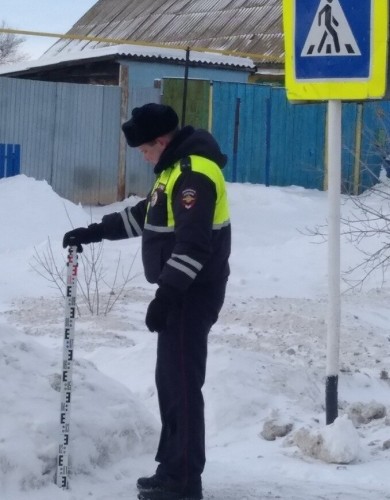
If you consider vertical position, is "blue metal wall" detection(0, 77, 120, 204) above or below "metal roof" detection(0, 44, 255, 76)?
below

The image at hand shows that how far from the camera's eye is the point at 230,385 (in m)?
6.67

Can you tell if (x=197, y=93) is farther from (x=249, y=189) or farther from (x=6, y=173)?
(x=6, y=173)

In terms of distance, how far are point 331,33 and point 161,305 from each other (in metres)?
2.05

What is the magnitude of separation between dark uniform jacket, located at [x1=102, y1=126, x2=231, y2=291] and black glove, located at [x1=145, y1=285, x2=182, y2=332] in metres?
0.03

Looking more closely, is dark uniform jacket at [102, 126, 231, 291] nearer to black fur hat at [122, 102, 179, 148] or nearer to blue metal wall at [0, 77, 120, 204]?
black fur hat at [122, 102, 179, 148]

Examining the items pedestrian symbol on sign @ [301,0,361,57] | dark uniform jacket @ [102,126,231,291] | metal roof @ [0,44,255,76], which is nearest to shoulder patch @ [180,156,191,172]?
dark uniform jacket @ [102,126,231,291]

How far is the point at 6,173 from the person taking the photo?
1578 cm

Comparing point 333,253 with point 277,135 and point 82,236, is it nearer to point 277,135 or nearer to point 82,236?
point 82,236

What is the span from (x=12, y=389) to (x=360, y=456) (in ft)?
5.71

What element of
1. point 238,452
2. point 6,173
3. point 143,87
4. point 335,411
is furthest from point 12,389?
point 143,87

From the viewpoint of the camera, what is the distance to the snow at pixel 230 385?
15.9 ft

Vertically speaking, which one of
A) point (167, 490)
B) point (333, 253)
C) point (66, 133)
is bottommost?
point (167, 490)

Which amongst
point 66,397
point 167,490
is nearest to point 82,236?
point 66,397

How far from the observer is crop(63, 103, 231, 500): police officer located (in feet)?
14.6
